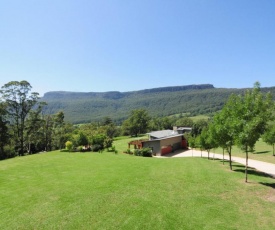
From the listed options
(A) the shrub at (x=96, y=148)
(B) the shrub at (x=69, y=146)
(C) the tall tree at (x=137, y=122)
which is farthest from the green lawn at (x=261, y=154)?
(C) the tall tree at (x=137, y=122)

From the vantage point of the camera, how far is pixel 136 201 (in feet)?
40.9

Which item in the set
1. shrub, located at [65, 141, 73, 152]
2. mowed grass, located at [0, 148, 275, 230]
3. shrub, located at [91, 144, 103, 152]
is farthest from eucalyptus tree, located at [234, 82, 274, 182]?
shrub, located at [65, 141, 73, 152]

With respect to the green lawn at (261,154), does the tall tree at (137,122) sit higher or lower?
higher

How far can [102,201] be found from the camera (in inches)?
496

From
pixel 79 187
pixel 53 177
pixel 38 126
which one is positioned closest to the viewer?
pixel 79 187

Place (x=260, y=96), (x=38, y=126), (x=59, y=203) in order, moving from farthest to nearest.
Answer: (x=38, y=126) → (x=260, y=96) → (x=59, y=203)

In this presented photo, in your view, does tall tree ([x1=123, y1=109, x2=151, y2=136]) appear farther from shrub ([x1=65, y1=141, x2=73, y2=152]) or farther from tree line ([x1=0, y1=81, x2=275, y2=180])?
shrub ([x1=65, y1=141, x2=73, y2=152])

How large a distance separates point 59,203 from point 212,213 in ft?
26.8

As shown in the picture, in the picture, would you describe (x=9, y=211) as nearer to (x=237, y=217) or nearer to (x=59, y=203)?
(x=59, y=203)

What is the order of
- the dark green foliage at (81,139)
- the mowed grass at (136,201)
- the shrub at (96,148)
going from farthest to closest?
the dark green foliage at (81,139) < the shrub at (96,148) < the mowed grass at (136,201)

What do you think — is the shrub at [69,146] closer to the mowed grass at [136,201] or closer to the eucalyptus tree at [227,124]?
the mowed grass at [136,201]

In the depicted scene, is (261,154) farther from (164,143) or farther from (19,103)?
(19,103)

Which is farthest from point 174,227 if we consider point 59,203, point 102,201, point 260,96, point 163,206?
point 260,96

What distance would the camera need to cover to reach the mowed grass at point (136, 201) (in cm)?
1034
